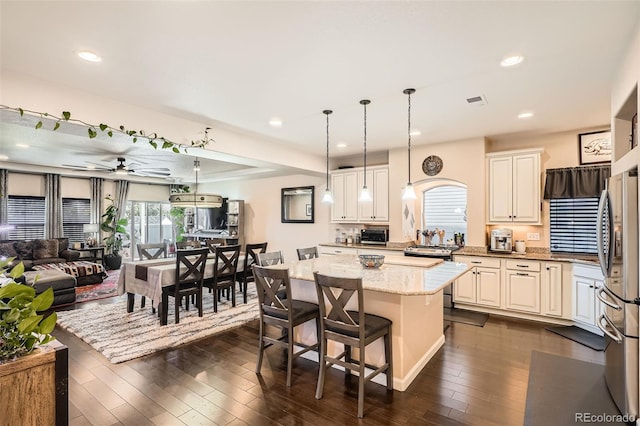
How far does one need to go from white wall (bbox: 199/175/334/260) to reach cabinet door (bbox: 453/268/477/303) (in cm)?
277

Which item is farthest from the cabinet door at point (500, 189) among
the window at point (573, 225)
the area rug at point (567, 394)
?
the area rug at point (567, 394)

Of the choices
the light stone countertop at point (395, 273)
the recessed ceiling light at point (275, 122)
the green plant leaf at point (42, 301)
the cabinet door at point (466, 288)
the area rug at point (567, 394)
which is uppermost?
the recessed ceiling light at point (275, 122)

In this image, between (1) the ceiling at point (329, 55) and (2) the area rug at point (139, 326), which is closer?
(1) the ceiling at point (329, 55)

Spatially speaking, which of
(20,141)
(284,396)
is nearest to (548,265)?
(284,396)

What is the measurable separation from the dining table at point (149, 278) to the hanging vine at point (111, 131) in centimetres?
166

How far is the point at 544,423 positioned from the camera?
2.33 m

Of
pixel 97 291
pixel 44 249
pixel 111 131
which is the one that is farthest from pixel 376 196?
pixel 44 249

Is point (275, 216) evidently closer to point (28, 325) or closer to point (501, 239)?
point (501, 239)

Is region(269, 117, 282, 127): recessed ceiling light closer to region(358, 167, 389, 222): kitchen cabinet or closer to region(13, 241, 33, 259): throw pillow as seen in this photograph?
region(358, 167, 389, 222): kitchen cabinet

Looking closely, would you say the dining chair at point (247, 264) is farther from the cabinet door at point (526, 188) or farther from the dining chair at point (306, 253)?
the cabinet door at point (526, 188)

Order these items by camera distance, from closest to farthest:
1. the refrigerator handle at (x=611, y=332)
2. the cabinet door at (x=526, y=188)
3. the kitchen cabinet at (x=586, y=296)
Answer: the refrigerator handle at (x=611, y=332) → the kitchen cabinet at (x=586, y=296) → the cabinet door at (x=526, y=188)

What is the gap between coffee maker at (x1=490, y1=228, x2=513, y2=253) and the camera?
4852 mm

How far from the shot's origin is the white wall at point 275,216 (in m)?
7.18

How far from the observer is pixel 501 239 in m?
4.91
